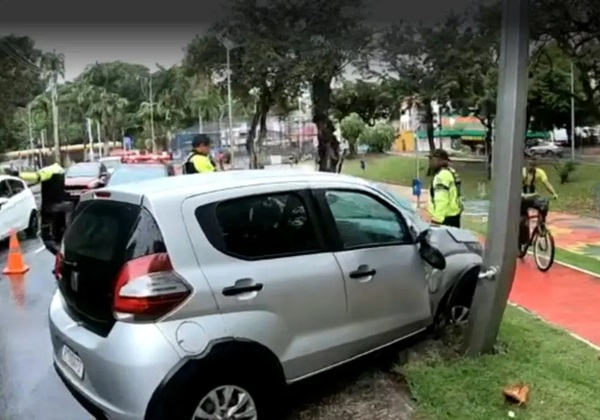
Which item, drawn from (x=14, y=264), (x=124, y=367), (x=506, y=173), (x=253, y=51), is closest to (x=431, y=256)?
(x=506, y=173)

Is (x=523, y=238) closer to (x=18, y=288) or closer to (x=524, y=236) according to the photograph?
(x=524, y=236)

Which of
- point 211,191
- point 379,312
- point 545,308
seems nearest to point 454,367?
point 379,312

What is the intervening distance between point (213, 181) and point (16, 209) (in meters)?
10.6

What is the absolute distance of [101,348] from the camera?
137 inches

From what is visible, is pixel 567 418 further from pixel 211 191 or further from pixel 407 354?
pixel 211 191

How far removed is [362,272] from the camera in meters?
A: 4.23

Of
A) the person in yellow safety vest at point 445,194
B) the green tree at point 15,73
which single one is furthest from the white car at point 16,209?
the green tree at point 15,73

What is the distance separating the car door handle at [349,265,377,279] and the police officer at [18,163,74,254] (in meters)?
7.80

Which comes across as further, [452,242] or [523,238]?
[523,238]

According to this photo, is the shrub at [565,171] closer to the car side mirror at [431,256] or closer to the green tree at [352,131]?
the green tree at [352,131]

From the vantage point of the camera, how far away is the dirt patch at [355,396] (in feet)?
13.9

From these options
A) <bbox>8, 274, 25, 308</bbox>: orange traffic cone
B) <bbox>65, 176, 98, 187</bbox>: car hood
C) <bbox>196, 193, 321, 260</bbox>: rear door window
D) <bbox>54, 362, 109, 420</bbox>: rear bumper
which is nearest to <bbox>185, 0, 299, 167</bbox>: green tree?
<bbox>65, 176, 98, 187</bbox>: car hood

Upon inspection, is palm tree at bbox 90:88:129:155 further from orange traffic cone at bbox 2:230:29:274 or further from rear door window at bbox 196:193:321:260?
rear door window at bbox 196:193:321:260

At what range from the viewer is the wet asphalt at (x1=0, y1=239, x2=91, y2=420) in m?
4.68
